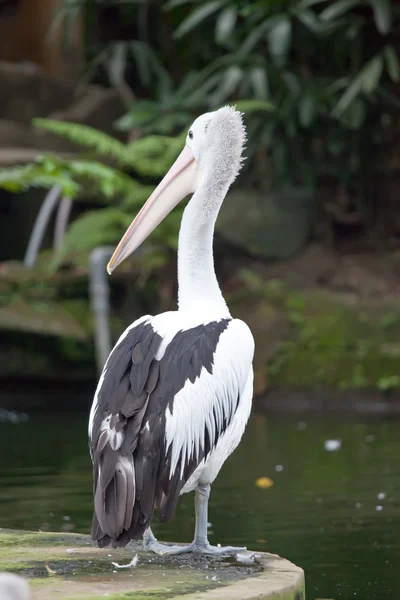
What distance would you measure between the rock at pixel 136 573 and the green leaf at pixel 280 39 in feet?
28.1

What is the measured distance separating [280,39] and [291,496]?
6639mm

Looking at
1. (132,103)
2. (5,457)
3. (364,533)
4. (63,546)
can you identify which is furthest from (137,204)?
(63,546)

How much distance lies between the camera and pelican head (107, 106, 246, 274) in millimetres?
4734

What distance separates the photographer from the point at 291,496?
668 cm

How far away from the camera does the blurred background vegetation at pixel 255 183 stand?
11.5 m

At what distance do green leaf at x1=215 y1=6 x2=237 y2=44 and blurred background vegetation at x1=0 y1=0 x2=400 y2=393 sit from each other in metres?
0.03

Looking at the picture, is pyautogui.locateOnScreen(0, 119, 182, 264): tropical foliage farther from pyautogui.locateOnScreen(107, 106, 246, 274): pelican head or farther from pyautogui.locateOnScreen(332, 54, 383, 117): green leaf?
pyautogui.locateOnScreen(107, 106, 246, 274): pelican head

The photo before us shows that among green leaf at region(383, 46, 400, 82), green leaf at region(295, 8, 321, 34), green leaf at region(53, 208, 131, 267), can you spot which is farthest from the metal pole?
green leaf at region(383, 46, 400, 82)

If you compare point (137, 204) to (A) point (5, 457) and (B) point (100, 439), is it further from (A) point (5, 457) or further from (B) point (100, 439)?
(B) point (100, 439)

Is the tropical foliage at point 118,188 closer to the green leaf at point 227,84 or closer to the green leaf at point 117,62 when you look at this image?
the green leaf at point 227,84

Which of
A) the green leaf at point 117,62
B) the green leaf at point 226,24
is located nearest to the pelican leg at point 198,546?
the green leaf at point 226,24

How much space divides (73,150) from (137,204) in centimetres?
263

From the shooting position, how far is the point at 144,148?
12258 millimetres

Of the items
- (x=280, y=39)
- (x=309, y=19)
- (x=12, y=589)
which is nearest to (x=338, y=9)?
(x=309, y=19)
